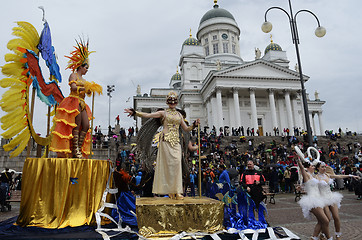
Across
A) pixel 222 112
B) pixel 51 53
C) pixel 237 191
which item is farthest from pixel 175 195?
pixel 222 112

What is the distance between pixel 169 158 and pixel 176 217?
1130 millimetres

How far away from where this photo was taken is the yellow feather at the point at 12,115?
4.48 m

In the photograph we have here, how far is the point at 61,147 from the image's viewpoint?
5.11 m

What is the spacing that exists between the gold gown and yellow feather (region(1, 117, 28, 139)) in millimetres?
2537

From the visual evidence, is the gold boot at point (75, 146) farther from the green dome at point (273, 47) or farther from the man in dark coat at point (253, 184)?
the green dome at point (273, 47)

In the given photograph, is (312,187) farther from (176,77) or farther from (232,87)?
(176,77)

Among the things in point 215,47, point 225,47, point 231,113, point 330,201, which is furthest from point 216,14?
point 330,201

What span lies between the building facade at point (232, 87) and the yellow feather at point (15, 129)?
34812 mm

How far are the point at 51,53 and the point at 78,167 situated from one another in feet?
8.94

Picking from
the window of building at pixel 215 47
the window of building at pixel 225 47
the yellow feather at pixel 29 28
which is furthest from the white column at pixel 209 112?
the yellow feather at pixel 29 28

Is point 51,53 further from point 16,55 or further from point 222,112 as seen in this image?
point 222,112

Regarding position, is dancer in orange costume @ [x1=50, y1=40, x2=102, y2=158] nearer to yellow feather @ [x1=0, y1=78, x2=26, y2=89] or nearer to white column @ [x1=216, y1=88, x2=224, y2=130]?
yellow feather @ [x1=0, y1=78, x2=26, y2=89]

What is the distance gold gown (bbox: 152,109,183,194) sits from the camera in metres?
4.82

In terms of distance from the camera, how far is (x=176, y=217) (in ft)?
13.8
